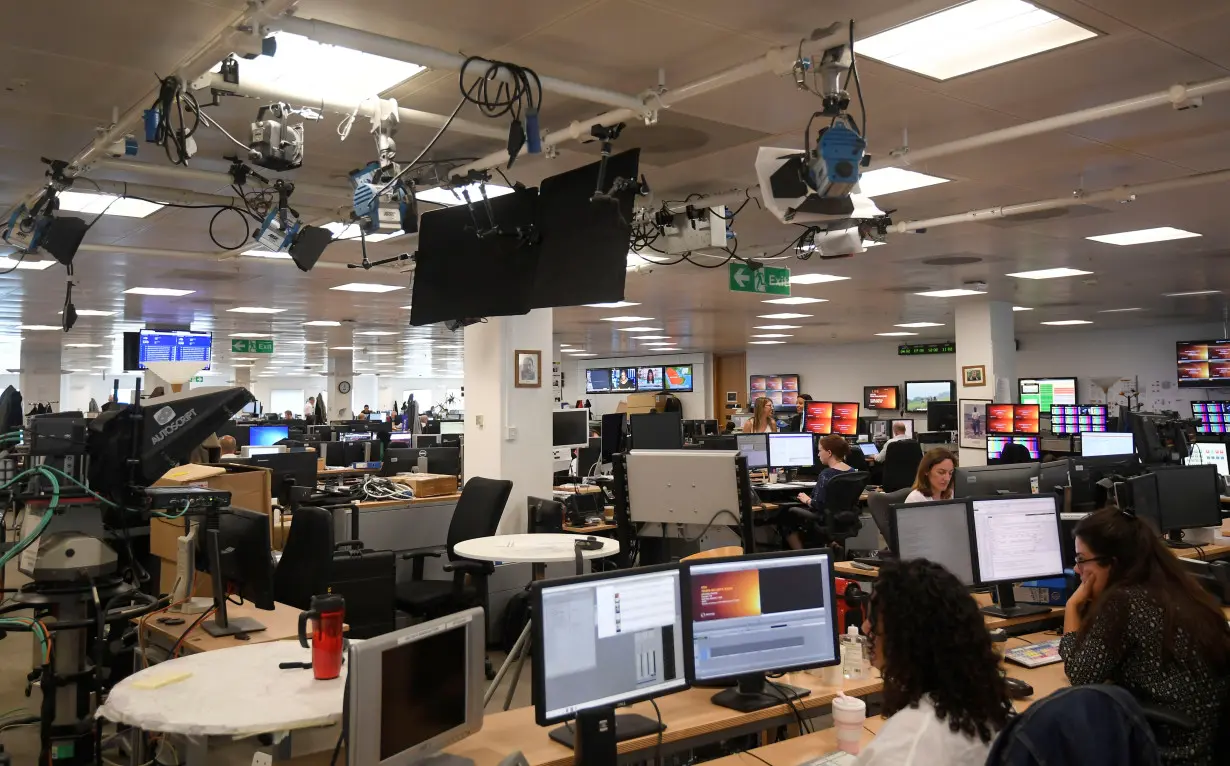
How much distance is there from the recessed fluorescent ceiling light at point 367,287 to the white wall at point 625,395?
8361mm

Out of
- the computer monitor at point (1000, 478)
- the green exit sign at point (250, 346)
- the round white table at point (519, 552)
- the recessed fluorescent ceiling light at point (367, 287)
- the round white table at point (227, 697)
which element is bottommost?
the round white table at point (227, 697)

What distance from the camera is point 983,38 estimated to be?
3480mm

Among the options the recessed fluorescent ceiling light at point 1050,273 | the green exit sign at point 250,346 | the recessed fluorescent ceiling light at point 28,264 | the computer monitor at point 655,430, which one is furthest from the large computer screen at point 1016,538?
the green exit sign at point 250,346

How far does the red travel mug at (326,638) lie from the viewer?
7.75 ft

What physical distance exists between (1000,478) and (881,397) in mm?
14538

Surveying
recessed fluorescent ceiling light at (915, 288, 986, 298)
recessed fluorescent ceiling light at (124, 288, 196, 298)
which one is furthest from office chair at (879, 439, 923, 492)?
recessed fluorescent ceiling light at (124, 288, 196, 298)

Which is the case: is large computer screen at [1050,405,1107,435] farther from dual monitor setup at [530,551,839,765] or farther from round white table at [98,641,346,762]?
round white table at [98,641,346,762]

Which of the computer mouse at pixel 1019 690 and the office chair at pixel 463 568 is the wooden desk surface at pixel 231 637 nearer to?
the office chair at pixel 463 568

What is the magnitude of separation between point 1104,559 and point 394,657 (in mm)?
2213

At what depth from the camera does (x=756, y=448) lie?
909cm

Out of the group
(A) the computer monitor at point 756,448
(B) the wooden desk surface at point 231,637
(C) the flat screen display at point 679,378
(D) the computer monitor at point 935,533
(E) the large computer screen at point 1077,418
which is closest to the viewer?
(B) the wooden desk surface at point 231,637

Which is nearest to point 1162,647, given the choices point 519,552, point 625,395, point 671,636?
point 671,636

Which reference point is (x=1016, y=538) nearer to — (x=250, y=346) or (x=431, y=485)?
(x=431, y=485)

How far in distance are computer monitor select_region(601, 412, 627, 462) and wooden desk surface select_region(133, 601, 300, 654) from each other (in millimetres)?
4904
